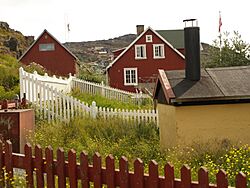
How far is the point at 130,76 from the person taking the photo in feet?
135

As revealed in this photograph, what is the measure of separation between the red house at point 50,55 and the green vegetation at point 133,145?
34.3 metres

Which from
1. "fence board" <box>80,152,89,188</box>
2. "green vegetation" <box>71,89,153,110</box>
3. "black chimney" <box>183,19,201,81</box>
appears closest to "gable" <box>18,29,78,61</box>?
"green vegetation" <box>71,89,153,110</box>

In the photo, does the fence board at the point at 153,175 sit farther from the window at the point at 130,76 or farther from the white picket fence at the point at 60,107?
the window at the point at 130,76

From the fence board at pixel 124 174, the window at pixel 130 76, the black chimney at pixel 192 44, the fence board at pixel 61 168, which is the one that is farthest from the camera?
the window at pixel 130 76

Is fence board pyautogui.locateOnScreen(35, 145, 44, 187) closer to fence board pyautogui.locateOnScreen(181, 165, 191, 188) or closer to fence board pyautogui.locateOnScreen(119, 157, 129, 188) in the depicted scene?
fence board pyautogui.locateOnScreen(119, 157, 129, 188)

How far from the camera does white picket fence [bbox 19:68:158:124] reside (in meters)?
14.0

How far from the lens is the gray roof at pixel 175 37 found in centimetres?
4409

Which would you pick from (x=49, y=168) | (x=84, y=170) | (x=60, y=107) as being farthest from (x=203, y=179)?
(x=60, y=107)

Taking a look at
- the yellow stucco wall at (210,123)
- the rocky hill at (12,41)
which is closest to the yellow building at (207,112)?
the yellow stucco wall at (210,123)

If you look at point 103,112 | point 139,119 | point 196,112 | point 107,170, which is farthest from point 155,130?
→ point 107,170

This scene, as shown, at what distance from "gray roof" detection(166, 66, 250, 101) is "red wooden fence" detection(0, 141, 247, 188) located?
5.17m

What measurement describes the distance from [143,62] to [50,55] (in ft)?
37.4

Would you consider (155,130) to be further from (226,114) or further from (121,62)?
(121,62)

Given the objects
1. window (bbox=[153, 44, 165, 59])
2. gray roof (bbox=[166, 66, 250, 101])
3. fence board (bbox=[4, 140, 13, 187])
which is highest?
window (bbox=[153, 44, 165, 59])
